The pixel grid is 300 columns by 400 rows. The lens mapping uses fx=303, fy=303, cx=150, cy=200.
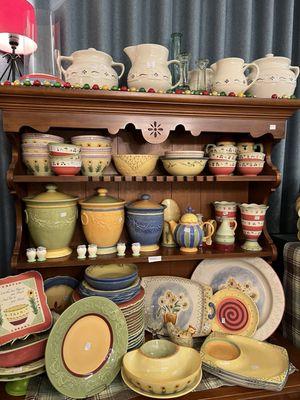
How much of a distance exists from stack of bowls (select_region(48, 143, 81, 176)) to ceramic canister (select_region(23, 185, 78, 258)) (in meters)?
0.11

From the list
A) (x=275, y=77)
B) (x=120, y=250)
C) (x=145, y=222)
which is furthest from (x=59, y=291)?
(x=275, y=77)

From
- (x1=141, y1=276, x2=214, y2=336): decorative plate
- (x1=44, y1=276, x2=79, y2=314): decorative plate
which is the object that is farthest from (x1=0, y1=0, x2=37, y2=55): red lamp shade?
(x1=141, y1=276, x2=214, y2=336): decorative plate

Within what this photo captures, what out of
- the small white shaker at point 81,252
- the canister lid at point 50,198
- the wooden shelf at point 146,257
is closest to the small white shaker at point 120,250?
the wooden shelf at point 146,257

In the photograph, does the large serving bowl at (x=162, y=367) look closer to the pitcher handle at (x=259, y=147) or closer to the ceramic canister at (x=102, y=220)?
the ceramic canister at (x=102, y=220)

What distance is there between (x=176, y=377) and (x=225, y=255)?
1.51ft

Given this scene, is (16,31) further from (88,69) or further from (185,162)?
(185,162)

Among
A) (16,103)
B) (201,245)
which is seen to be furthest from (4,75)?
(201,245)

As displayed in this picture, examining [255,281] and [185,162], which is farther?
[255,281]

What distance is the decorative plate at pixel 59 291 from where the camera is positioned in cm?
118

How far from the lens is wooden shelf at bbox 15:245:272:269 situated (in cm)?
105

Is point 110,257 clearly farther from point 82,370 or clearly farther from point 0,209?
point 0,209

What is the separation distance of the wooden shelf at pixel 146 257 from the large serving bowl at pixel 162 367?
0.29 meters

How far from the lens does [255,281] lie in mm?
1268

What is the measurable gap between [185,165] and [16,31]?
2.49 feet
